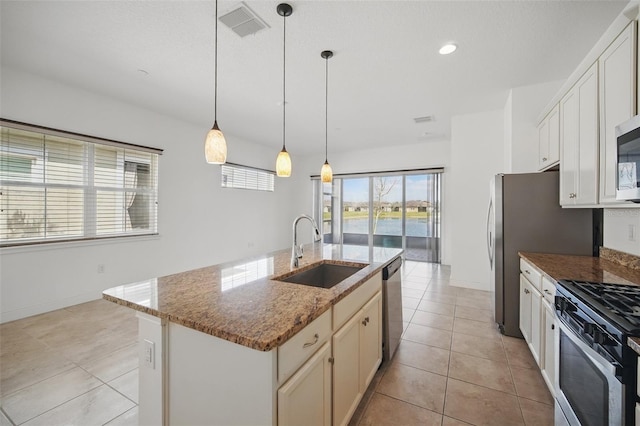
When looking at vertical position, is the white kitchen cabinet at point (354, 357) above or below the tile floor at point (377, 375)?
above

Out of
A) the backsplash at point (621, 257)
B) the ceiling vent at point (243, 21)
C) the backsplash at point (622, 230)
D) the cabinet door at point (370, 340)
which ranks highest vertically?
the ceiling vent at point (243, 21)

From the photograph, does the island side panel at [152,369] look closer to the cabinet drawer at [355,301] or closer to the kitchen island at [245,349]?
the kitchen island at [245,349]

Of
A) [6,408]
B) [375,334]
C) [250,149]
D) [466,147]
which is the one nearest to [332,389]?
[375,334]

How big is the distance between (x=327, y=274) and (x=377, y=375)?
89cm

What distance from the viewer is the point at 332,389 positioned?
4.41ft

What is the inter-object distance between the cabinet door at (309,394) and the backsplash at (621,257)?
239 cm

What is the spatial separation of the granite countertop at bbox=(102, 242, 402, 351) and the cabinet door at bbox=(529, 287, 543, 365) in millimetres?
1297

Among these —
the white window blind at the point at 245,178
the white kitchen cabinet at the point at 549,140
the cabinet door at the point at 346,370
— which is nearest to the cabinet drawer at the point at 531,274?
the white kitchen cabinet at the point at 549,140

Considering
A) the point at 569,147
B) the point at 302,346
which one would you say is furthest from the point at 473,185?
the point at 302,346

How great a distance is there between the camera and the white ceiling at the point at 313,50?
203cm

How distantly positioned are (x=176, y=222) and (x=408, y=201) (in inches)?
197

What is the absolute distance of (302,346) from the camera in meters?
1.09

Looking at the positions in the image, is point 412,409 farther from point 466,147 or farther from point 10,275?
point 10,275

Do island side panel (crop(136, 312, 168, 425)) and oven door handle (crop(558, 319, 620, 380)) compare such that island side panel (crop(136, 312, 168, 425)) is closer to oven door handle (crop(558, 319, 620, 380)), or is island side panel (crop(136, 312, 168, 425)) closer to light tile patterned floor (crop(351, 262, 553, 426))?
light tile patterned floor (crop(351, 262, 553, 426))
